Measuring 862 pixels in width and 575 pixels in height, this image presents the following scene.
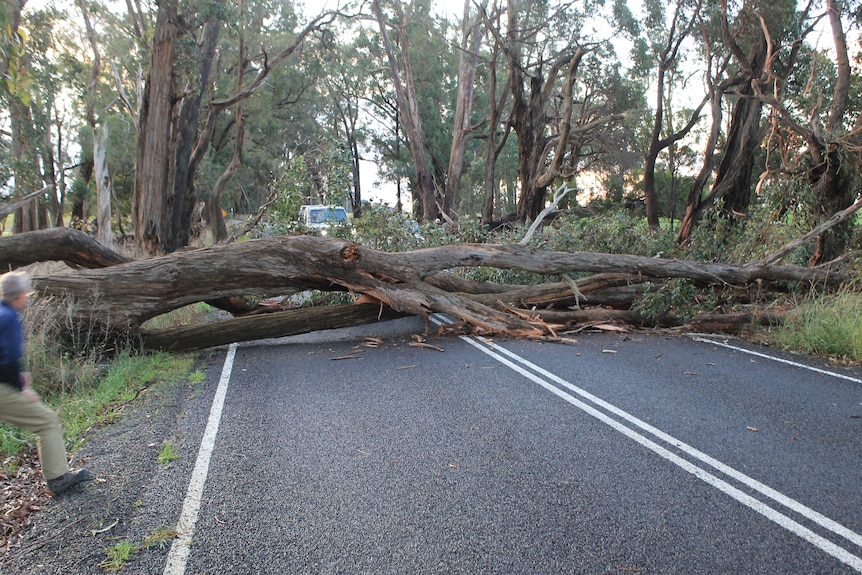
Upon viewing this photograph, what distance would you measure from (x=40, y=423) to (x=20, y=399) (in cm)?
22

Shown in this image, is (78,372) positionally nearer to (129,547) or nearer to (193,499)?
(193,499)

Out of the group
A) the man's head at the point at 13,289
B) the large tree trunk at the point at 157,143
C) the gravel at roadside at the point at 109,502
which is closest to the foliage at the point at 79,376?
the gravel at roadside at the point at 109,502

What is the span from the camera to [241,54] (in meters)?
22.4

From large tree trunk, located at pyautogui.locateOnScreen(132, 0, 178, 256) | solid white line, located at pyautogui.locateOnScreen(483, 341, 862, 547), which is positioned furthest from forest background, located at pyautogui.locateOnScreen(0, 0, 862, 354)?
solid white line, located at pyautogui.locateOnScreen(483, 341, 862, 547)

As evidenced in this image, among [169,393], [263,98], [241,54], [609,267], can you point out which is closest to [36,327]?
[169,393]

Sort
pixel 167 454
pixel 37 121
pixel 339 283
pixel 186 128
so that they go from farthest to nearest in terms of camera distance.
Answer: pixel 37 121 → pixel 186 128 → pixel 339 283 → pixel 167 454

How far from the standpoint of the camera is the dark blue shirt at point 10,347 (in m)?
4.04

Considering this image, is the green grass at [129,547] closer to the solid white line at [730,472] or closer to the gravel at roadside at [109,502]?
the gravel at roadside at [109,502]

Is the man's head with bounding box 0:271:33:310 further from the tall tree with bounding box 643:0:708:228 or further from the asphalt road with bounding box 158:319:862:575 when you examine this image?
the tall tree with bounding box 643:0:708:228

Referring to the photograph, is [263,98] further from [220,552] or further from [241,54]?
[220,552]

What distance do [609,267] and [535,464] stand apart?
634 cm

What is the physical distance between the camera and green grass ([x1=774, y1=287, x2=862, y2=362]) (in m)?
8.02

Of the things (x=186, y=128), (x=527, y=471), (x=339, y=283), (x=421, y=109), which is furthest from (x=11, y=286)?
(x=421, y=109)

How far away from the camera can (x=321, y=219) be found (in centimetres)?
1269
